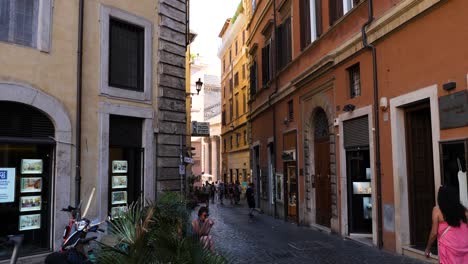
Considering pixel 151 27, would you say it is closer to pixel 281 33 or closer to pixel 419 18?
pixel 419 18

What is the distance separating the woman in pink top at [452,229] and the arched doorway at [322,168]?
9130mm

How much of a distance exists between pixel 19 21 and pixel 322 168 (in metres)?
10.0

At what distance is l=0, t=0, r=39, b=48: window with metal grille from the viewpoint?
8.72 m

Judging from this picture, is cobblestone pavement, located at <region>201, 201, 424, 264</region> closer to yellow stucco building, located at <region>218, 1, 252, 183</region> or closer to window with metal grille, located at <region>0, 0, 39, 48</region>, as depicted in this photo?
window with metal grille, located at <region>0, 0, 39, 48</region>

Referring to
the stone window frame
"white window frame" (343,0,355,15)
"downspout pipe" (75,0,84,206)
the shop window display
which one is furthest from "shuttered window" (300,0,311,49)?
the shop window display

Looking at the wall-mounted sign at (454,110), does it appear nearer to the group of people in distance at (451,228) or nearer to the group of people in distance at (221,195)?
the group of people in distance at (451,228)

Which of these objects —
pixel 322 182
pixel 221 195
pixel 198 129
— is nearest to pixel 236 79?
pixel 198 129

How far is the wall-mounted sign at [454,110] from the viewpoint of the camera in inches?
305

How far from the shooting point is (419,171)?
986cm

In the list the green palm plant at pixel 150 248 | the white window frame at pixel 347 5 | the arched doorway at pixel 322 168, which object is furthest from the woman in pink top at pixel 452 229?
the arched doorway at pixel 322 168

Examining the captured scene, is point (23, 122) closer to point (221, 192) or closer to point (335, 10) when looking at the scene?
point (335, 10)

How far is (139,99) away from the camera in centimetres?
1115

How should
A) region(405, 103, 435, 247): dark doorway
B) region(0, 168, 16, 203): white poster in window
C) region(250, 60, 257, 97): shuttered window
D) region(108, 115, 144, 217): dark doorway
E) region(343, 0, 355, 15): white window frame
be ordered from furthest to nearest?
region(250, 60, 257, 97): shuttered window
region(343, 0, 355, 15): white window frame
region(108, 115, 144, 217): dark doorway
region(405, 103, 435, 247): dark doorway
region(0, 168, 16, 203): white poster in window

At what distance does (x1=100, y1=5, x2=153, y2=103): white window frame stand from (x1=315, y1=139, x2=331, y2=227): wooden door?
6.27m
